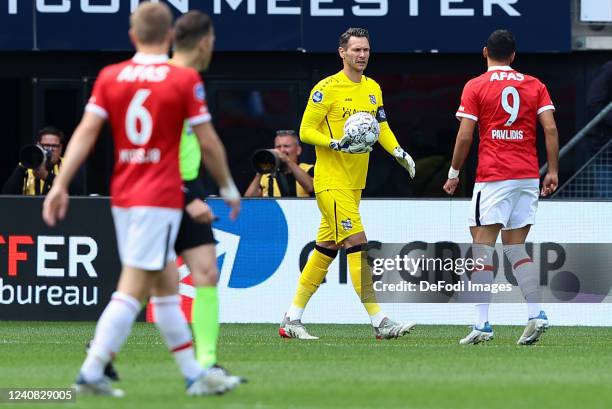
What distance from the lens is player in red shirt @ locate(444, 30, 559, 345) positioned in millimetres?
11219

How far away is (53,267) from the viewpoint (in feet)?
45.9

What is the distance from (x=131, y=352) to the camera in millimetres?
10328

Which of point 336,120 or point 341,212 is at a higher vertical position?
point 336,120

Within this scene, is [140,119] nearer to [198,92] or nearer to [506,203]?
[198,92]

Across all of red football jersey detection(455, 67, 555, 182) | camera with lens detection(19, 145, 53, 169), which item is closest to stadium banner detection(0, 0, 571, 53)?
camera with lens detection(19, 145, 53, 169)

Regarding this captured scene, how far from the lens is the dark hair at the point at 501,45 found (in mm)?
11164

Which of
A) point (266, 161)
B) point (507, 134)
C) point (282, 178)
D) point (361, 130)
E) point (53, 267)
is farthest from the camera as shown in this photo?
point (282, 178)

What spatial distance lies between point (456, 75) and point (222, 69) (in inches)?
109

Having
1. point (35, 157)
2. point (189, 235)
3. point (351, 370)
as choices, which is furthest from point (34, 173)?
point (189, 235)

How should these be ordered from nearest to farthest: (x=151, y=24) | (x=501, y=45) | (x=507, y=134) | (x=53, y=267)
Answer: (x=151, y=24), (x=501, y=45), (x=507, y=134), (x=53, y=267)

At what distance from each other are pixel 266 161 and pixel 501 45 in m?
3.61

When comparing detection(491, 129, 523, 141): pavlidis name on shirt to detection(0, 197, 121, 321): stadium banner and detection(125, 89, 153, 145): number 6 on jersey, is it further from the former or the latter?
detection(125, 89, 153, 145): number 6 on jersey

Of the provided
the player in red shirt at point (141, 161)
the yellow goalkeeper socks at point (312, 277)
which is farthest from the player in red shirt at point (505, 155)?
the player in red shirt at point (141, 161)

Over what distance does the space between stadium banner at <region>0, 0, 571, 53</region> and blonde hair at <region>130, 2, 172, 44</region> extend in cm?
999
